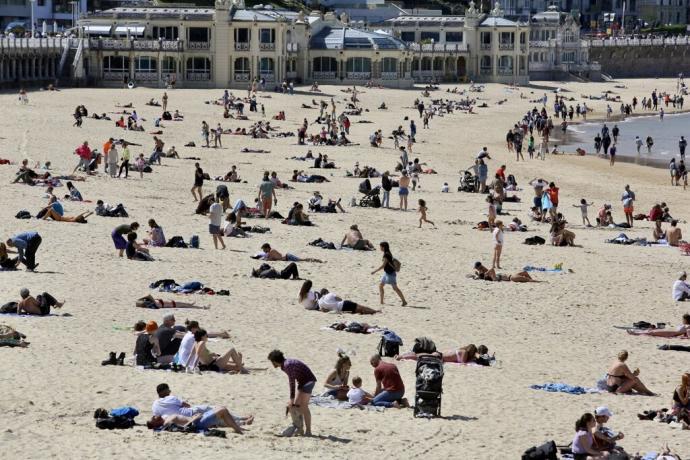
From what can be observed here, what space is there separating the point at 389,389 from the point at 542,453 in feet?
9.58

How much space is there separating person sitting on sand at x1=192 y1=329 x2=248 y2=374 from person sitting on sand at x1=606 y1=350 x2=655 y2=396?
473cm

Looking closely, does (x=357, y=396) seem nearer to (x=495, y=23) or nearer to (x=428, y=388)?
(x=428, y=388)

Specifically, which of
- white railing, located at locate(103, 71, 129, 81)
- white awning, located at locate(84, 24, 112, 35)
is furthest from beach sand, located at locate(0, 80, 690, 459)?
white awning, located at locate(84, 24, 112, 35)

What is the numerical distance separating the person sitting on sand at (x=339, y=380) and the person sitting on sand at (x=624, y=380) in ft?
11.5

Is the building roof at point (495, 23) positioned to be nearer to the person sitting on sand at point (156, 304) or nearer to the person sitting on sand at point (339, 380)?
the person sitting on sand at point (156, 304)

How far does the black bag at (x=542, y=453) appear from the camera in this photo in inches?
584

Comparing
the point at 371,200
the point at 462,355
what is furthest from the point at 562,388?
the point at 371,200

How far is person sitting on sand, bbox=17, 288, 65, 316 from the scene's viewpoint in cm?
2094

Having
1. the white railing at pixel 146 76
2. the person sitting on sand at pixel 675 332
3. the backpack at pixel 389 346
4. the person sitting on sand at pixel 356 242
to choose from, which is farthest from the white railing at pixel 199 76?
the backpack at pixel 389 346

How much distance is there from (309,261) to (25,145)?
19957 millimetres

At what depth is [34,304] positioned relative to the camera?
21.0 metres

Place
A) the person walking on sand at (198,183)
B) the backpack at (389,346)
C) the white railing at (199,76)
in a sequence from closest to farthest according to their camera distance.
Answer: the backpack at (389,346) < the person walking on sand at (198,183) < the white railing at (199,76)

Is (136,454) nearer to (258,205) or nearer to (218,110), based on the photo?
(258,205)

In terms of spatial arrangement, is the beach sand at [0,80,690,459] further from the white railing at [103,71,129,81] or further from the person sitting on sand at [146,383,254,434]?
the white railing at [103,71,129,81]
